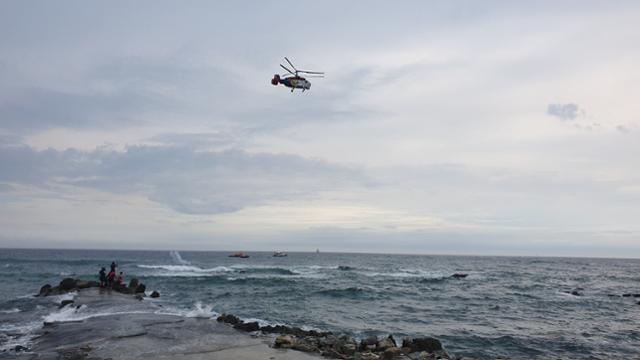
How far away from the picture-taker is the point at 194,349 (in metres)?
15.5

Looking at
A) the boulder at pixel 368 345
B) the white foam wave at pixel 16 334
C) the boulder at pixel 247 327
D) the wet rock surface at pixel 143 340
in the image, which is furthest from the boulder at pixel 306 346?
the white foam wave at pixel 16 334

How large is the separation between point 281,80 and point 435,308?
18029 millimetres

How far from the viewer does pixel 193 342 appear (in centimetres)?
1667

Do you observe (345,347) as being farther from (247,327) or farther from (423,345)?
(247,327)

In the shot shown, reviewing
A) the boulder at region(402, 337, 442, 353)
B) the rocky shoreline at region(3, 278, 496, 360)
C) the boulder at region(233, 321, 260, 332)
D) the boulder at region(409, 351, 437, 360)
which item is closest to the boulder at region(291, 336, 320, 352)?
the rocky shoreline at region(3, 278, 496, 360)

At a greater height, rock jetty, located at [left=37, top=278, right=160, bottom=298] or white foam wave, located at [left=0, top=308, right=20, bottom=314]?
rock jetty, located at [left=37, top=278, right=160, bottom=298]

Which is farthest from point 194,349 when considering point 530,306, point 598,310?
point 598,310

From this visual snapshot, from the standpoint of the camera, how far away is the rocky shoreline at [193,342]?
14.9 meters

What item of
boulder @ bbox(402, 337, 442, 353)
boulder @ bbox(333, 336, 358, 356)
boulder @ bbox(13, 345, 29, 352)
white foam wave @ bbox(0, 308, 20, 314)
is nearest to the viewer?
boulder @ bbox(13, 345, 29, 352)

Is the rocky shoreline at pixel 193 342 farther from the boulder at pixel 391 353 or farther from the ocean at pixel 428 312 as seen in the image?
the ocean at pixel 428 312

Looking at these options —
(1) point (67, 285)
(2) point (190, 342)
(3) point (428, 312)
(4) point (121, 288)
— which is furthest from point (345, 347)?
(1) point (67, 285)

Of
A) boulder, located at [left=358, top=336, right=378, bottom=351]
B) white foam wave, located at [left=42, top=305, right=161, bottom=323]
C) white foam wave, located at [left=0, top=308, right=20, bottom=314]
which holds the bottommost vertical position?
white foam wave, located at [left=0, top=308, right=20, bottom=314]

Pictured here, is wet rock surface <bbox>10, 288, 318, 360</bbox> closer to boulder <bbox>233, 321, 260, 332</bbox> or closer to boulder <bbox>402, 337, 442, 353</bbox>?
boulder <bbox>233, 321, 260, 332</bbox>

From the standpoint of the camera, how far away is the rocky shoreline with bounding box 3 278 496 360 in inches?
588
